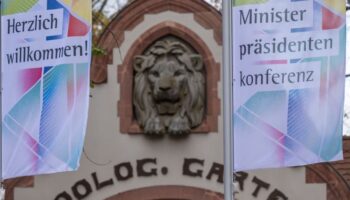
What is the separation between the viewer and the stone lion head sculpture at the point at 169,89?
14.6 meters

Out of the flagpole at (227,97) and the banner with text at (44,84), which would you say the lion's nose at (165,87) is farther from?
the flagpole at (227,97)

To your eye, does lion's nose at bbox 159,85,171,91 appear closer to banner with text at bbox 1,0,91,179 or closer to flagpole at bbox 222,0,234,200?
banner with text at bbox 1,0,91,179

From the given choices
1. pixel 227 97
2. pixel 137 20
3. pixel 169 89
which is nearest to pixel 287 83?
pixel 227 97

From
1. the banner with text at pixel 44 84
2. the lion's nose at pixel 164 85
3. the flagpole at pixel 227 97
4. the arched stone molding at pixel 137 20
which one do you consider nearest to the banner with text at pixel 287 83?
the flagpole at pixel 227 97

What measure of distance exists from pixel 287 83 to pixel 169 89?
5.45 meters

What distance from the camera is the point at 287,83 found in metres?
9.24

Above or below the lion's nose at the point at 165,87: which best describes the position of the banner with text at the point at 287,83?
below

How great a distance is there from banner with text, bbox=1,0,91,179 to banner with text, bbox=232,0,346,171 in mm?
1483

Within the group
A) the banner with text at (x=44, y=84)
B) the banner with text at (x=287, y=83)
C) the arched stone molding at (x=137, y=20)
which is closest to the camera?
the banner with text at (x=287, y=83)

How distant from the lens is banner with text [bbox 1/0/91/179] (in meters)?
9.52

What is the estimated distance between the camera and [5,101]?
984 cm

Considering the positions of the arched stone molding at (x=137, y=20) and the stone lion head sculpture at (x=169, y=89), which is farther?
the arched stone molding at (x=137, y=20)

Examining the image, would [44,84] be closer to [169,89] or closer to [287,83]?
[287,83]

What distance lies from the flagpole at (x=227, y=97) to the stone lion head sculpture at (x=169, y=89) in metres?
5.15
